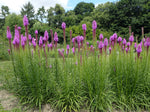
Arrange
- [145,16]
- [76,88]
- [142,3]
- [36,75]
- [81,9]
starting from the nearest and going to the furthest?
1. [36,75]
2. [76,88]
3. [145,16]
4. [142,3]
5. [81,9]

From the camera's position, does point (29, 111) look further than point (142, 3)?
No

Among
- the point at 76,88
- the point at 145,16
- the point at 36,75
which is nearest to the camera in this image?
the point at 36,75

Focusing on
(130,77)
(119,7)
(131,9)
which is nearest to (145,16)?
(131,9)

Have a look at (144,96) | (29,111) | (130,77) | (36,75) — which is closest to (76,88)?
(36,75)

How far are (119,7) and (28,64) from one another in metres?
30.4

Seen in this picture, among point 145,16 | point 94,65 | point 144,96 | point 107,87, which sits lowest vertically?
point 144,96

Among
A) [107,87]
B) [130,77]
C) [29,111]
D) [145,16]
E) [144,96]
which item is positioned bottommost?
[29,111]

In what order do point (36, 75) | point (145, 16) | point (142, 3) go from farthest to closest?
point (142, 3)
point (145, 16)
point (36, 75)

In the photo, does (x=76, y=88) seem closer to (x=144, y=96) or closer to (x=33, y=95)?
(x=33, y=95)

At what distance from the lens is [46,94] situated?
2.63 meters

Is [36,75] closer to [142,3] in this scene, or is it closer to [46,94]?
[46,94]

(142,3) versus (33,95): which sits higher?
(142,3)

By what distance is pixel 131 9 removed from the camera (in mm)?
27281

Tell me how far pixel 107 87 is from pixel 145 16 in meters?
26.5
